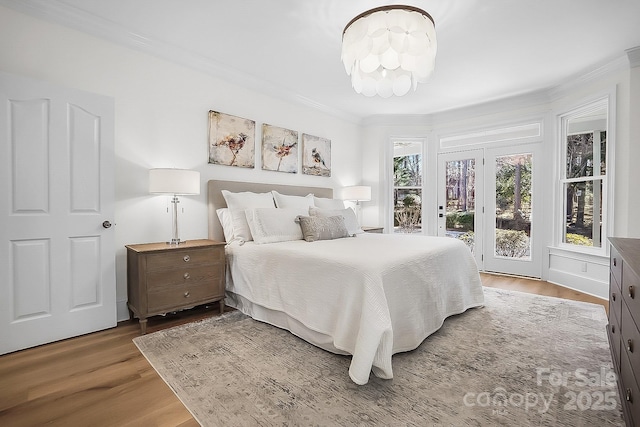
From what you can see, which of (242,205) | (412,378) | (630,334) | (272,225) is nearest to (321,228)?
(272,225)

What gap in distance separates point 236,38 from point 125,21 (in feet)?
2.97

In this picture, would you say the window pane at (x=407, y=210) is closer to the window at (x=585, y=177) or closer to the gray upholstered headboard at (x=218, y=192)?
the window at (x=585, y=177)

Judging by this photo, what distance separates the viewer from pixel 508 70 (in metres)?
3.56

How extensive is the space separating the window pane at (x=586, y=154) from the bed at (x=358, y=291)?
7.14ft

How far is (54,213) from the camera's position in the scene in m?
2.36

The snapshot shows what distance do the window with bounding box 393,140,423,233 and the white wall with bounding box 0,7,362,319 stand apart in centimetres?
267

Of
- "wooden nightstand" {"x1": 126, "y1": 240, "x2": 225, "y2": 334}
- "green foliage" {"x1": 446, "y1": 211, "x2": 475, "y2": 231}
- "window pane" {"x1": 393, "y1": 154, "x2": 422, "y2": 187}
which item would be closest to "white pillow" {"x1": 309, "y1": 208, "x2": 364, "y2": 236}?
"wooden nightstand" {"x1": 126, "y1": 240, "x2": 225, "y2": 334}

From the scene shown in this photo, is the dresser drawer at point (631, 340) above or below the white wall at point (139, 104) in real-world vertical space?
below

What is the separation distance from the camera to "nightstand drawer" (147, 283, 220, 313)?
8.38ft

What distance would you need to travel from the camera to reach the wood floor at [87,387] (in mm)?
1522

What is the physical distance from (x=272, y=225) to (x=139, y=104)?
1.68 m

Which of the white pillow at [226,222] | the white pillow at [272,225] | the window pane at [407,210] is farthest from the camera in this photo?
the window pane at [407,210]

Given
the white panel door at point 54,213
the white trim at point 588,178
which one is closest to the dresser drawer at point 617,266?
the white trim at point 588,178

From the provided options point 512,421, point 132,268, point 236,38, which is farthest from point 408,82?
point 132,268
